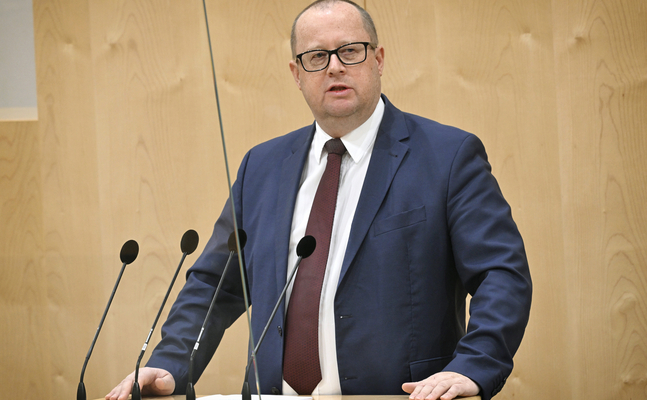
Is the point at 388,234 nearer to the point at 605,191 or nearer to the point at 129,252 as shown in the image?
the point at 129,252

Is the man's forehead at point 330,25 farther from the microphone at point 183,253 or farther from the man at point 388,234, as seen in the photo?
the microphone at point 183,253

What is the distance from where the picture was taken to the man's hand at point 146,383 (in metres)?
0.44

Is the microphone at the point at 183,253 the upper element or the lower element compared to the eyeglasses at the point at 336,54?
lower

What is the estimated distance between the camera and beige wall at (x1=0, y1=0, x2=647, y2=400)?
40 centimetres

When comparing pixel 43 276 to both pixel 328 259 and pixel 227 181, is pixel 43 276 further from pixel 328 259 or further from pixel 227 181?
pixel 328 259

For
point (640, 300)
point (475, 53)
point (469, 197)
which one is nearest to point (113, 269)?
point (469, 197)

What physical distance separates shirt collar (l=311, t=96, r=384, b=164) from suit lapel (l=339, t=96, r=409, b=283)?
0.01 m

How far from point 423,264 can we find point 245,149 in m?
0.63

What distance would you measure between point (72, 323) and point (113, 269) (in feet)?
0.14

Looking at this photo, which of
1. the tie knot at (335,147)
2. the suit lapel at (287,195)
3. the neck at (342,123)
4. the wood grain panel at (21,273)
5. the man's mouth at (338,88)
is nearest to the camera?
the wood grain panel at (21,273)

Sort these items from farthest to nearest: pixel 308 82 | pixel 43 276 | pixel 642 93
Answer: pixel 642 93
pixel 308 82
pixel 43 276

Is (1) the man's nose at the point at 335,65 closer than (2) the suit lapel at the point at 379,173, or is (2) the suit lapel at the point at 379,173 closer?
(2) the suit lapel at the point at 379,173

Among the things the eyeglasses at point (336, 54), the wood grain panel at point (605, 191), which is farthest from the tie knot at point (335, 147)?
the wood grain panel at point (605, 191)

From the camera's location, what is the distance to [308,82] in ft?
4.49
